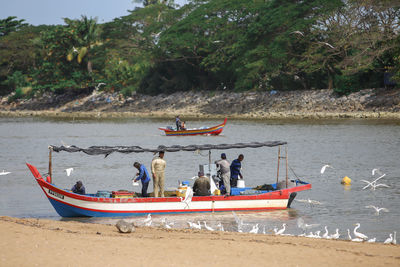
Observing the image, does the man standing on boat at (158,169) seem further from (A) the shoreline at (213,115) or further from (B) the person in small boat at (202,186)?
(A) the shoreline at (213,115)

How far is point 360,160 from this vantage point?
110ft

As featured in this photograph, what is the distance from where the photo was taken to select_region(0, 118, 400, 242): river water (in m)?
18.7

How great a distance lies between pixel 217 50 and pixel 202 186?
2054 inches

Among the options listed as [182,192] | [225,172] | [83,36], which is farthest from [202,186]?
[83,36]

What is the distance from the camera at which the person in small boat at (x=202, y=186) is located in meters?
18.4

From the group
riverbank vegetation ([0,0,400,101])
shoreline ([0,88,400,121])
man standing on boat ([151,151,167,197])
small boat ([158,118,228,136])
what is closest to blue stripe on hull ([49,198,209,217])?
man standing on boat ([151,151,167,197])

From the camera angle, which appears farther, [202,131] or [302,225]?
[202,131]

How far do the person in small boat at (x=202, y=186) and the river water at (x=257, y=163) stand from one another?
2.33ft

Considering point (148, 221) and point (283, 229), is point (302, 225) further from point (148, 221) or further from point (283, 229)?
point (148, 221)

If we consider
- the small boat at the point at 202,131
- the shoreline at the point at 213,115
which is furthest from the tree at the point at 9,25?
the small boat at the point at 202,131

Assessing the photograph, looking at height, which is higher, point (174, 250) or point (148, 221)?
point (174, 250)

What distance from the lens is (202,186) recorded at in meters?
18.5

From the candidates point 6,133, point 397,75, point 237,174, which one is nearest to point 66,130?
point 6,133

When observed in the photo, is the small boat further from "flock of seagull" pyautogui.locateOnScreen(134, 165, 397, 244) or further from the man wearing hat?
the man wearing hat
